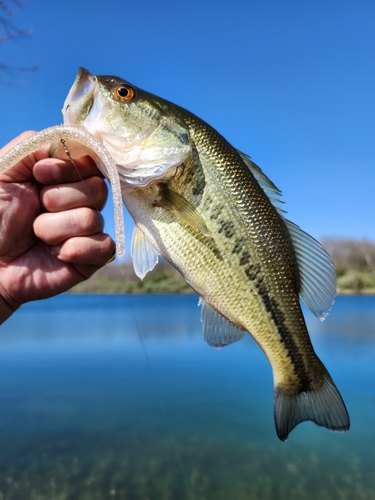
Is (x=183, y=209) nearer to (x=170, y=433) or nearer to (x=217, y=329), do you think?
(x=217, y=329)

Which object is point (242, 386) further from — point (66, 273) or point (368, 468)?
Answer: point (66, 273)

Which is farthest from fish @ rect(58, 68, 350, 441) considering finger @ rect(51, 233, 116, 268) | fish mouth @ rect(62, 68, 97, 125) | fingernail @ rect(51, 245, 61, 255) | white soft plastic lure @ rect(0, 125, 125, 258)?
fingernail @ rect(51, 245, 61, 255)

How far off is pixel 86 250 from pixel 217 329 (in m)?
0.82

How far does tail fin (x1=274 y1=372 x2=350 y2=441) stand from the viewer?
6.66 feet

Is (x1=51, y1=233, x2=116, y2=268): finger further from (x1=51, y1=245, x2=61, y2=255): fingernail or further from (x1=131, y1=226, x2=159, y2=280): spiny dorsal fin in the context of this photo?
(x1=131, y1=226, x2=159, y2=280): spiny dorsal fin

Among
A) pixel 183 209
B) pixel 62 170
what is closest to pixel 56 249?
pixel 62 170

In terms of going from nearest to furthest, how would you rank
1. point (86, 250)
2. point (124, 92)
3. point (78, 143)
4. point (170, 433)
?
point (78, 143)
point (124, 92)
point (86, 250)
point (170, 433)

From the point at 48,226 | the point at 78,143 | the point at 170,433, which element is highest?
the point at 78,143

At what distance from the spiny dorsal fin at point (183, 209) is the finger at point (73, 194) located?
1.49 ft

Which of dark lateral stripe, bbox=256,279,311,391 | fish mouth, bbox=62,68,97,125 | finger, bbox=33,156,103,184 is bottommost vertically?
dark lateral stripe, bbox=256,279,311,391

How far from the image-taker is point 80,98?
6.58ft

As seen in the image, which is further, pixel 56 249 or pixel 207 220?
pixel 56 249

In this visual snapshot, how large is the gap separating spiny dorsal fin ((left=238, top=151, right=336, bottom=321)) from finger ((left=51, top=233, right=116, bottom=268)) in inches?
34.9

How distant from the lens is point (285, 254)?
2.16m
